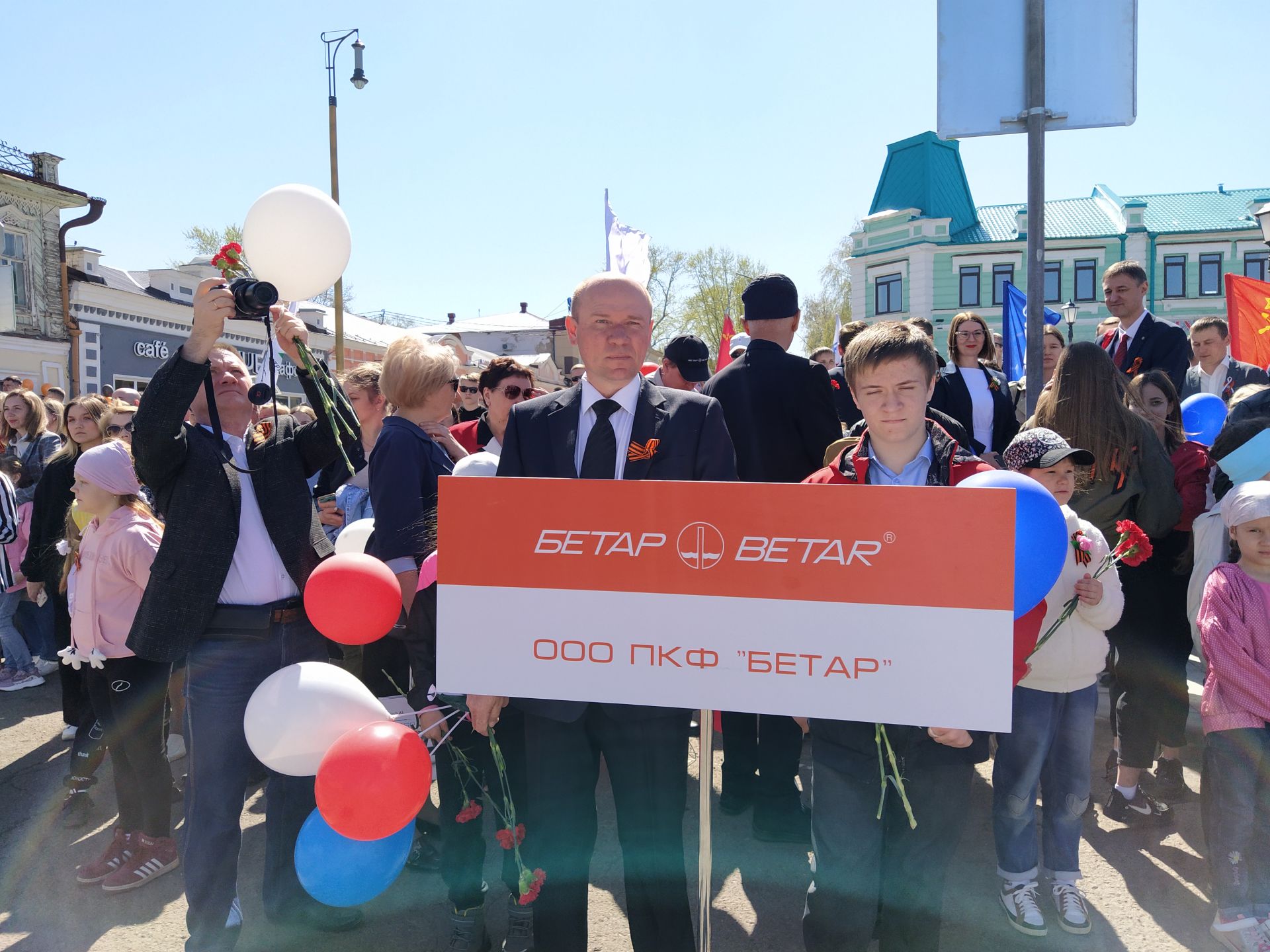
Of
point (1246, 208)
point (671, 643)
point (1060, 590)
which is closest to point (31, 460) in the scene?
point (671, 643)

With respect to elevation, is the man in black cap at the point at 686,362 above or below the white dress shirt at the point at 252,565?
above

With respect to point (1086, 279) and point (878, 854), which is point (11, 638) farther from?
point (1086, 279)

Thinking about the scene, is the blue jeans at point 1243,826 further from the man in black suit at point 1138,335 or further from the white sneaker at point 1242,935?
the man in black suit at point 1138,335

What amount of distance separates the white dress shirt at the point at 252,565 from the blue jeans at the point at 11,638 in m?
4.74

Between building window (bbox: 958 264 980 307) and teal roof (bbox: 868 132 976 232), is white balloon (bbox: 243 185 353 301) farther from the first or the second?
teal roof (bbox: 868 132 976 232)

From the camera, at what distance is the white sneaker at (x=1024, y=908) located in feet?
9.77

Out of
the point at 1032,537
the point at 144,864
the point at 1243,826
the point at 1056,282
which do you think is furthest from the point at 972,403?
the point at 1056,282

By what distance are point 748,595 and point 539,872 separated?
1.04 m

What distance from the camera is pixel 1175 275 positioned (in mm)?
32906

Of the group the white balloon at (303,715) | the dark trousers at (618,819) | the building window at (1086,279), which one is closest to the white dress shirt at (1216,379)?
the dark trousers at (618,819)

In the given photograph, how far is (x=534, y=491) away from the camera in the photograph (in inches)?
82.7

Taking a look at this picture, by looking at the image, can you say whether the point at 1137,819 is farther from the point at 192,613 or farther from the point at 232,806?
the point at 192,613

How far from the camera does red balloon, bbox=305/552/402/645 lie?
2605 millimetres

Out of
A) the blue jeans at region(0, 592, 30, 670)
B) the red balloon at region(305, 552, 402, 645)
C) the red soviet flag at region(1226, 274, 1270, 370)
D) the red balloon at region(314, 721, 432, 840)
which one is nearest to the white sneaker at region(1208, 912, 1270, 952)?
the red balloon at region(314, 721, 432, 840)
